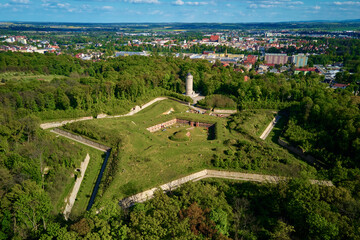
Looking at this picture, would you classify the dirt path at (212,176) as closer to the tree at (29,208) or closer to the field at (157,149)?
the field at (157,149)

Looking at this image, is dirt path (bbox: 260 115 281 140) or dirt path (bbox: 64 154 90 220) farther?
dirt path (bbox: 260 115 281 140)

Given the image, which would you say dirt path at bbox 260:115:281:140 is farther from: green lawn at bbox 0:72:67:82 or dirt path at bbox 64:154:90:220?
green lawn at bbox 0:72:67:82

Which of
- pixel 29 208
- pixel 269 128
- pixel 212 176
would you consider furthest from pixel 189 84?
pixel 29 208

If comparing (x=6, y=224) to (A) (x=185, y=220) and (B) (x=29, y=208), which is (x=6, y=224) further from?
(A) (x=185, y=220)

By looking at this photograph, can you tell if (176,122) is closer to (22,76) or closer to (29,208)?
(29,208)

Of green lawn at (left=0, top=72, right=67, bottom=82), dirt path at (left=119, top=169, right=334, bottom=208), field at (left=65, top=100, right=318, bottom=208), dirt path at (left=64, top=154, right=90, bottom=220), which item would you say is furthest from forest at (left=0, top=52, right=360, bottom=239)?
green lawn at (left=0, top=72, right=67, bottom=82)

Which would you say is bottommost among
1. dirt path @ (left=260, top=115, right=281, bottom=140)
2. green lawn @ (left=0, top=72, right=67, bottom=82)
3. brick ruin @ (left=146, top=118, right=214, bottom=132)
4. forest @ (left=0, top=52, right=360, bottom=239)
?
dirt path @ (left=260, top=115, right=281, bottom=140)

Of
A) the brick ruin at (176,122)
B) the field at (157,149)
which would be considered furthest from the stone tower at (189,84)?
the brick ruin at (176,122)
